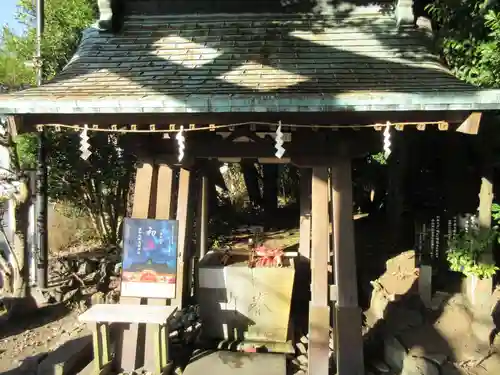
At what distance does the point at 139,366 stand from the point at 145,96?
10.2 feet

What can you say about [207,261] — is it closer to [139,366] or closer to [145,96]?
[139,366]

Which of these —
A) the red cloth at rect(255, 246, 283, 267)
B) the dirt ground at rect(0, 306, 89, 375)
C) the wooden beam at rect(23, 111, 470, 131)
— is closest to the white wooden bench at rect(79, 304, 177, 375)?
the dirt ground at rect(0, 306, 89, 375)

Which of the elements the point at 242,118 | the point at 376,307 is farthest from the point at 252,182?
the point at 242,118

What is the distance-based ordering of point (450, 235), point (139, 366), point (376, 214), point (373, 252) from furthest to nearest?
point (376, 214)
point (373, 252)
point (450, 235)
point (139, 366)

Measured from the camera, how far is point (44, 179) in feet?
23.2

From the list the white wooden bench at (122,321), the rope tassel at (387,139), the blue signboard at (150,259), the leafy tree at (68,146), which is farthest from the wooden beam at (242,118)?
the leafy tree at (68,146)

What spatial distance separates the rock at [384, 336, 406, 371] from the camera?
5.46 metres

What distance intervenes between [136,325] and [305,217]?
3.37 meters

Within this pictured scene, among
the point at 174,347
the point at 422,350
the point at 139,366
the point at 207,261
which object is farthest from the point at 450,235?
the point at 139,366

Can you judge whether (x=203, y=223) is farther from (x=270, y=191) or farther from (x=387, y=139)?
(x=270, y=191)

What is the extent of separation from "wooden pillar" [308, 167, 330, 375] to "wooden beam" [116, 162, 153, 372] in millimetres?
1975

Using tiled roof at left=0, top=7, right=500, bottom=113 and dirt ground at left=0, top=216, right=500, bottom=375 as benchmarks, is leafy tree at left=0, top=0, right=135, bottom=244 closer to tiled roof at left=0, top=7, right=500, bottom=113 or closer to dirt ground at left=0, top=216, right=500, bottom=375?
tiled roof at left=0, top=7, right=500, bottom=113

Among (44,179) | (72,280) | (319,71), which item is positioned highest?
(319,71)

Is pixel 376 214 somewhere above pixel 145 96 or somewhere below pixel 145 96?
below
